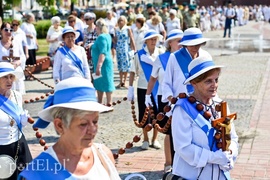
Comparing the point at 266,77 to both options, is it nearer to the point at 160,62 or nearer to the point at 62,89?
the point at 160,62

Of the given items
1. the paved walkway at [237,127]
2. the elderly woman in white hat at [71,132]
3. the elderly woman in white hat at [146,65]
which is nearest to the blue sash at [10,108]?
the paved walkway at [237,127]

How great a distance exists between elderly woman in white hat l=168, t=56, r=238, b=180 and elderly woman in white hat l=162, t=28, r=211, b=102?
1771 millimetres

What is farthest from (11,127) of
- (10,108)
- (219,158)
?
(219,158)

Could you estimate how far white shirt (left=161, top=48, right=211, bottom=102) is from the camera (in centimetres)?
620

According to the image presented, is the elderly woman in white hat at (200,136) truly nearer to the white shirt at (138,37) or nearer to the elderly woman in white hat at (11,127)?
the elderly woman in white hat at (11,127)

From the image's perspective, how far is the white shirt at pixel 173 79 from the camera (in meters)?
6.20

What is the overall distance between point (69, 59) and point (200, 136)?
15.9 feet

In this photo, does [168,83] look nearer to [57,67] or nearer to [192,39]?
[192,39]

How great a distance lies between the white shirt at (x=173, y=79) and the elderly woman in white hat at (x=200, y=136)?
1.91 meters

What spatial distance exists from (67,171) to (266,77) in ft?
43.7

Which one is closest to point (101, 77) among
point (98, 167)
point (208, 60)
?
point (208, 60)

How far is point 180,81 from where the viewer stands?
20.5 feet

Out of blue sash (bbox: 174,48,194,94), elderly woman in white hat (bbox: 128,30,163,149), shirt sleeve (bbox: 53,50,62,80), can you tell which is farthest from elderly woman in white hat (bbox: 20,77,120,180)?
shirt sleeve (bbox: 53,50,62,80)

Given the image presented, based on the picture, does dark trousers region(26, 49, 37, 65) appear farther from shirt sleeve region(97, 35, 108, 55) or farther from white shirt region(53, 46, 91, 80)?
white shirt region(53, 46, 91, 80)
